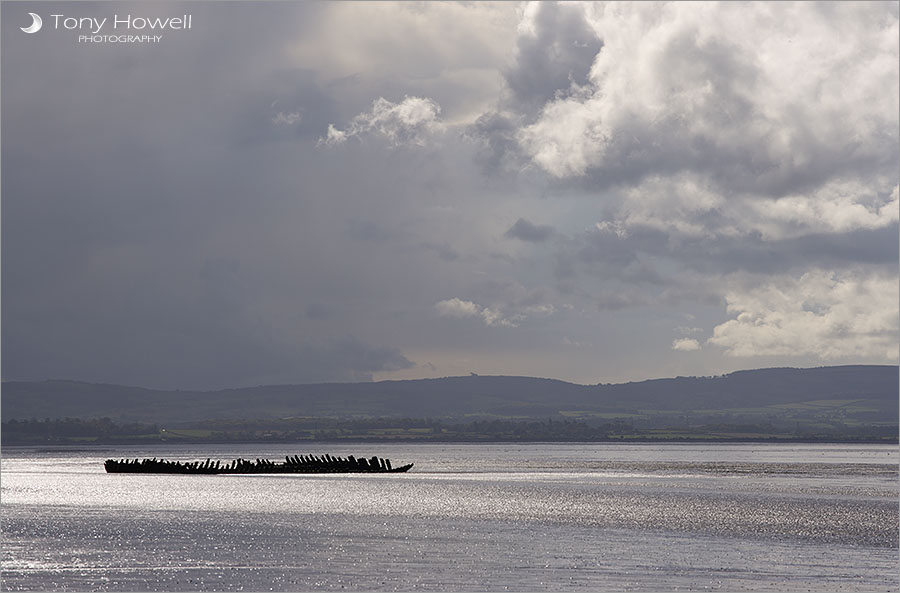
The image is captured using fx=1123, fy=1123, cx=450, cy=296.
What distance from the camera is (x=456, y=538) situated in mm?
53719

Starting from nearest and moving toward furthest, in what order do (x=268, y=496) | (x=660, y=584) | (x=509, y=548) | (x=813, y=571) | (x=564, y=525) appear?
1. (x=660, y=584)
2. (x=813, y=571)
3. (x=509, y=548)
4. (x=564, y=525)
5. (x=268, y=496)

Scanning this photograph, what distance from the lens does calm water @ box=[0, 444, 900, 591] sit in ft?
131

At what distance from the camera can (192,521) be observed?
64.2m

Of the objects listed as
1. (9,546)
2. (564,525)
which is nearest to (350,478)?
(564,525)

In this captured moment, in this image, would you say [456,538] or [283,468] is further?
[283,468]

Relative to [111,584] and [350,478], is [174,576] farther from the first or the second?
[350,478]

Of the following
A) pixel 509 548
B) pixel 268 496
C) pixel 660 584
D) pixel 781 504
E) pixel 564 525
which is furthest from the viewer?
pixel 268 496

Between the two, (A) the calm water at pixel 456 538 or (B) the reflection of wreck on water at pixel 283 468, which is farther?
(B) the reflection of wreck on water at pixel 283 468

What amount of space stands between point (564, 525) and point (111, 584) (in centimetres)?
2848

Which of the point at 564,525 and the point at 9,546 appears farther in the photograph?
the point at 564,525

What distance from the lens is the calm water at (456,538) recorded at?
39.9m

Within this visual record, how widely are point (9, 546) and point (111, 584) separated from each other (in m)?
14.1

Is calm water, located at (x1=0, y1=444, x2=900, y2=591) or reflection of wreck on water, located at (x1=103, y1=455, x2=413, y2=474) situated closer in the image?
calm water, located at (x1=0, y1=444, x2=900, y2=591)

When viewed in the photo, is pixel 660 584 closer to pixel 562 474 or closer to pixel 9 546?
pixel 9 546
